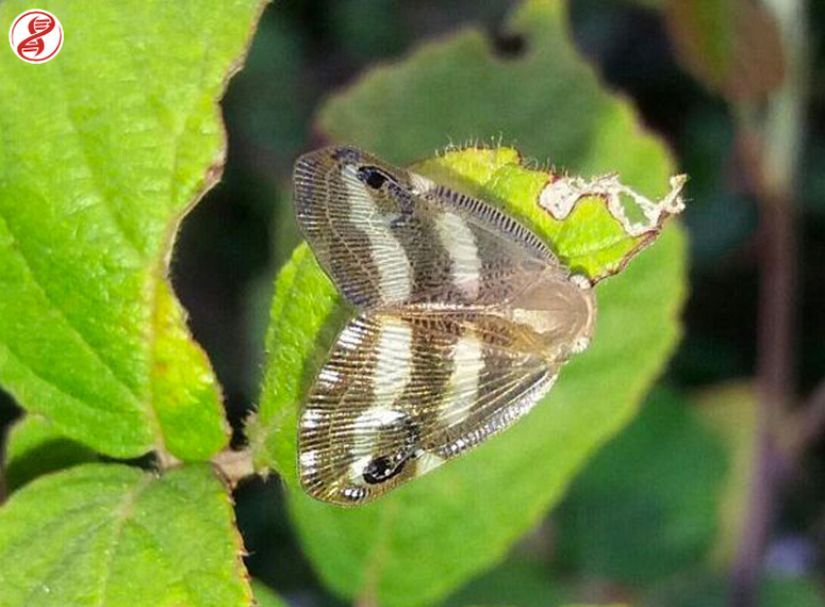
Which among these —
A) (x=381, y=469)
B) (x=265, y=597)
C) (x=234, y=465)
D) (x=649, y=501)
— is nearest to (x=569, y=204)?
(x=381, y=469)

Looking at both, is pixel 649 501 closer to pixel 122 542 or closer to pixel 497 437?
pixel 497 437

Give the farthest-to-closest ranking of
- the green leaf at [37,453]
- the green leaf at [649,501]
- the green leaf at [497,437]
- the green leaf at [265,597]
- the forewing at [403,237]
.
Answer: the green leaf at [649,501] < the green leaf at [497,437] < the green leaf at [265,597] < the green leaf at [37,453] < the forewing at [403,237]

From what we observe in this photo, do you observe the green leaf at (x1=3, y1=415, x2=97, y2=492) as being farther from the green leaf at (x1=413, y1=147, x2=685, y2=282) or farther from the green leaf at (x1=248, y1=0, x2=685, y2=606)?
the green leaf at (x1=413, y1=147, x2=685, y2=282)

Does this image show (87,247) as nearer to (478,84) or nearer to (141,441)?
(141,441)

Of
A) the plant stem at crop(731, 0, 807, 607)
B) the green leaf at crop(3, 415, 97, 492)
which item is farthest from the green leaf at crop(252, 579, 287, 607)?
the plant stem at crop(731, 0, 807, 607)

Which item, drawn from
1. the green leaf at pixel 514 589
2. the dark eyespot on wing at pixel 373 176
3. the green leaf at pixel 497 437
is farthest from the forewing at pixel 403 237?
the green leaf at pixel 514 589

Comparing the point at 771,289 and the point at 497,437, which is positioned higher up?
the point at 497,437
